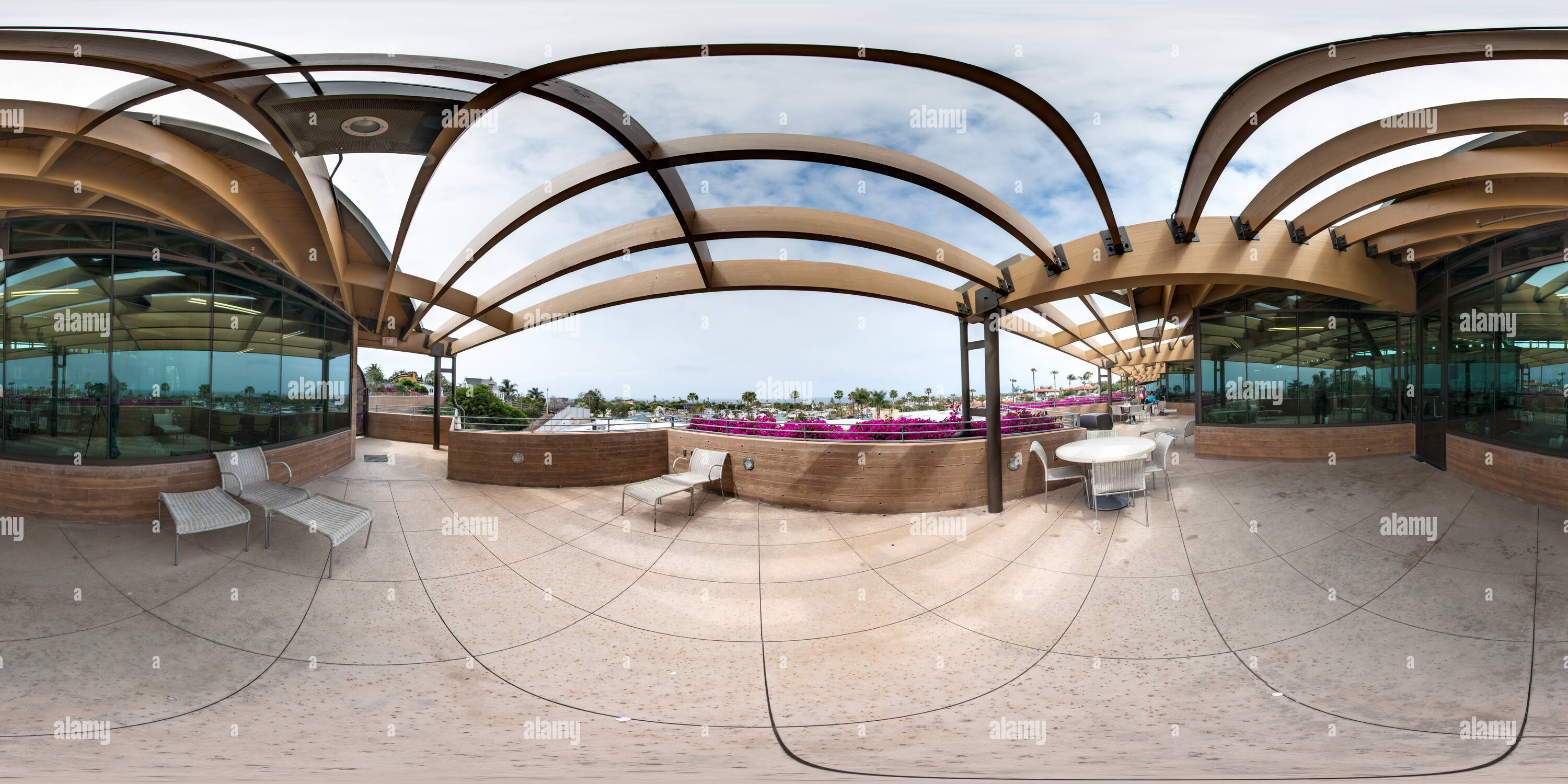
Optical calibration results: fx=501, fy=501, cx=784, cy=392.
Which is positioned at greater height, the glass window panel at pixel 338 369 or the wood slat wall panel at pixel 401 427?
the glass window panel at pixel 338 369

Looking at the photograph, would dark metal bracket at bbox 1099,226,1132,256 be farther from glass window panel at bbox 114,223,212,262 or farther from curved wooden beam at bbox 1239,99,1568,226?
glass window panel at bbox 114,223,212,262

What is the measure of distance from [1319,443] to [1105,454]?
21.2ft

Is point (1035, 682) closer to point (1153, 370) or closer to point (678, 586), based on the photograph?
point (678, 586)

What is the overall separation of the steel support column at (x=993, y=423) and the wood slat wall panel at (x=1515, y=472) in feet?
19.9

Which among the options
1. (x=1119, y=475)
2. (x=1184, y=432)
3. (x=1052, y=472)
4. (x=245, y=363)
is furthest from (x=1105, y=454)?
(x=245, y=363)

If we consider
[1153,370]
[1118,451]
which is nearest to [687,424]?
[1118,451]

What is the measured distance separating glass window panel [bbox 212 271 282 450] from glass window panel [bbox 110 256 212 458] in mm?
124

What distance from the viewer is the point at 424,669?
132 inches

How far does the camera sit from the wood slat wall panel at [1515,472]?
593cm

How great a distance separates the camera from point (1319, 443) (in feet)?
31.7

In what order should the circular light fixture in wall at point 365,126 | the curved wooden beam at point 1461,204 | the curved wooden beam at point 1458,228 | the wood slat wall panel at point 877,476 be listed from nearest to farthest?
the circular light fixture in wall at point 365,126, the curved wooden beam at point 1461,204, the curved wooden beam at point 1458,228, the wood slat wall panel at point 877,476

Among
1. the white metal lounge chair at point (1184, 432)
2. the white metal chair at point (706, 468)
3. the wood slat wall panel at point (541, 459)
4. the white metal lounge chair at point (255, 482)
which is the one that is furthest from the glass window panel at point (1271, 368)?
the white metal lounge chair at point (255, 482)

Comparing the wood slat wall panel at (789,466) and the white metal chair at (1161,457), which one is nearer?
the white metal chair at (1161,457)

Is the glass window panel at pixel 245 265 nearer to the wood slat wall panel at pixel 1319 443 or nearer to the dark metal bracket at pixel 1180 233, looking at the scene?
the dark metal bracket at pixel 1180 233
